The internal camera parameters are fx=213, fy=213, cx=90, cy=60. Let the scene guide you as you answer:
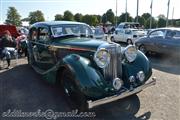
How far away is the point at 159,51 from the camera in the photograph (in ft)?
34.0

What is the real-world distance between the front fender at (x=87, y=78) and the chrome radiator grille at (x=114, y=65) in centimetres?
26

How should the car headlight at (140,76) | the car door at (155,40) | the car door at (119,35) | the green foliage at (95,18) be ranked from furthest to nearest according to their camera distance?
the green foliage at (95,18) → the car door at (119,35) → the car door at (155,40) → the car headlight at (140,76)

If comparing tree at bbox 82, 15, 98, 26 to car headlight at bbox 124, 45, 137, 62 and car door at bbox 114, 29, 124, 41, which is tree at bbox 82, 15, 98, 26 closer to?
car door at bbox 114, 29, 124, 41

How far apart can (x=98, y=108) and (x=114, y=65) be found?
3.38ft

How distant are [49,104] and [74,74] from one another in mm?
1284

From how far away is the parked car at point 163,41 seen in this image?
963cm

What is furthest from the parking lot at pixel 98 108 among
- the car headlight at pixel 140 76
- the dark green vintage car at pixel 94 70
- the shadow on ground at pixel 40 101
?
the car headlight at pixel 140 76

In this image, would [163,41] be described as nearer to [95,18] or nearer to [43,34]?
[43,34]

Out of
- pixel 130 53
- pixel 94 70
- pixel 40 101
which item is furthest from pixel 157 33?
pixel 40 101

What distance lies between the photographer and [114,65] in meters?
4.51

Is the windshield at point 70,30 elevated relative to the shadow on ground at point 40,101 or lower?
elevated

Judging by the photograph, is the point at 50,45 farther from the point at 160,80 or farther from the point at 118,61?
the point at 160,80

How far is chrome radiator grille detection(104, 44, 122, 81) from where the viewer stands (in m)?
4.41

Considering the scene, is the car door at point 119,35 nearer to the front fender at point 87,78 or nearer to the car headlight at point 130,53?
the car headlight at point 130,53
